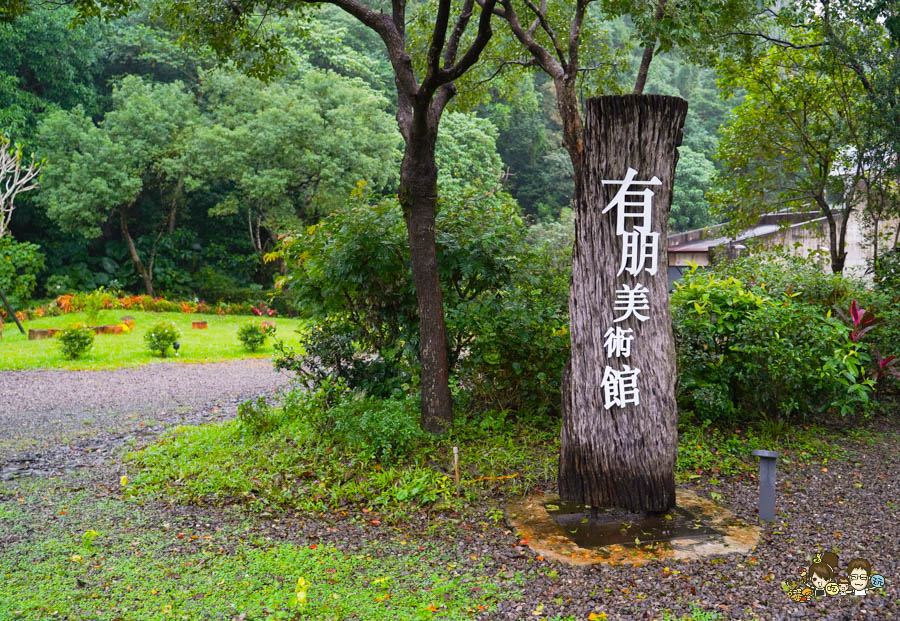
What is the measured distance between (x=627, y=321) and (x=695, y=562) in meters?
1.44

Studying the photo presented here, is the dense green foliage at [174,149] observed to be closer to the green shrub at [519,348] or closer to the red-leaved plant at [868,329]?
the green shrub at [519,348]

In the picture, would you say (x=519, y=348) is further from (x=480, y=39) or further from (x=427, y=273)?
(x=480, y=39)

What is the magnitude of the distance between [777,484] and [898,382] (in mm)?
2887

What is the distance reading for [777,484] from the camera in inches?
202

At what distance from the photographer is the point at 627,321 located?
450cm

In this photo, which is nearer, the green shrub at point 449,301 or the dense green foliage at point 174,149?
the green shrub at point 449,301

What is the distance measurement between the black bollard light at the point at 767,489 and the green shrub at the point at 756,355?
6.11ft

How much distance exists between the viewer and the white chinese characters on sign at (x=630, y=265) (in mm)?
4441

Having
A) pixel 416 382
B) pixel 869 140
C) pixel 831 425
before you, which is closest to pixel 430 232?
pixel 416 382

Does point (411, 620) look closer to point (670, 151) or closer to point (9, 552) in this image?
point (9, 552)

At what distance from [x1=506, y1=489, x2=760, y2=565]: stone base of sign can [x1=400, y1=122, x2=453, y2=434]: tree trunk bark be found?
1.38m

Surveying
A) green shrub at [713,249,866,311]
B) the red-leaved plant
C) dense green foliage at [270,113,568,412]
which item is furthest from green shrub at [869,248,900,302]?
dense green foliage at [270,113,568,412]

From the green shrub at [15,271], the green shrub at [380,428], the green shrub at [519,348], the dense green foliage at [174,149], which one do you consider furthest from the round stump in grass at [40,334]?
the green shrub at [519,348]

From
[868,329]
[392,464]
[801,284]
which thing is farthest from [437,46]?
[801,284]
